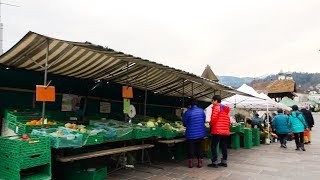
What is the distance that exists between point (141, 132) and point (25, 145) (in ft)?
10.3

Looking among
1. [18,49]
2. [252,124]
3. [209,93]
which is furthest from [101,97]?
[252,124]

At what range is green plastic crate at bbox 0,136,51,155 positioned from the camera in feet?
14.6

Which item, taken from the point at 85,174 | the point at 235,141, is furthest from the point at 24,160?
the point at 235,141

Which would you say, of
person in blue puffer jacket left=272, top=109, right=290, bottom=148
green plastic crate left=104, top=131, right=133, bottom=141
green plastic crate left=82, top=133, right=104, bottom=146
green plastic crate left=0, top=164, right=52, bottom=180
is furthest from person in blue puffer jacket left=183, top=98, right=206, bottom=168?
person in blue puffer jacket left=272, top=109, right=290, bottom=148

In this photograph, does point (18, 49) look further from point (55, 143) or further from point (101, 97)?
point (101, 97)

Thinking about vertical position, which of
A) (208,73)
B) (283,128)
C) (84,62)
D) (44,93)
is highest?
(208,73)

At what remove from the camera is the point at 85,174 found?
19.3 ft

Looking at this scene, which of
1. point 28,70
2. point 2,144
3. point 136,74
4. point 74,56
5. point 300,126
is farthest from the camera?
point 300,126

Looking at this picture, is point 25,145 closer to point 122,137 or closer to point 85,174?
point 85,174

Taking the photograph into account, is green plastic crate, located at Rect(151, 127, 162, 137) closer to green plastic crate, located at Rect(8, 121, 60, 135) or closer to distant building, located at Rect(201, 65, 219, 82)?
green plastic crate, located at Rect(8, 121, 60, 135)

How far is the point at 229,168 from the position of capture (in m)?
8.21

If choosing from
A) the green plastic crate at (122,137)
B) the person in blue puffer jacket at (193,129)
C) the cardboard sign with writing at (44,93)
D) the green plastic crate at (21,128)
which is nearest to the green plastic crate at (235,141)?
the person in blue puffer jacket at (193,129)

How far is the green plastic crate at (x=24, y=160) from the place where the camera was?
4425mm

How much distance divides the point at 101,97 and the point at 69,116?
1384mm
